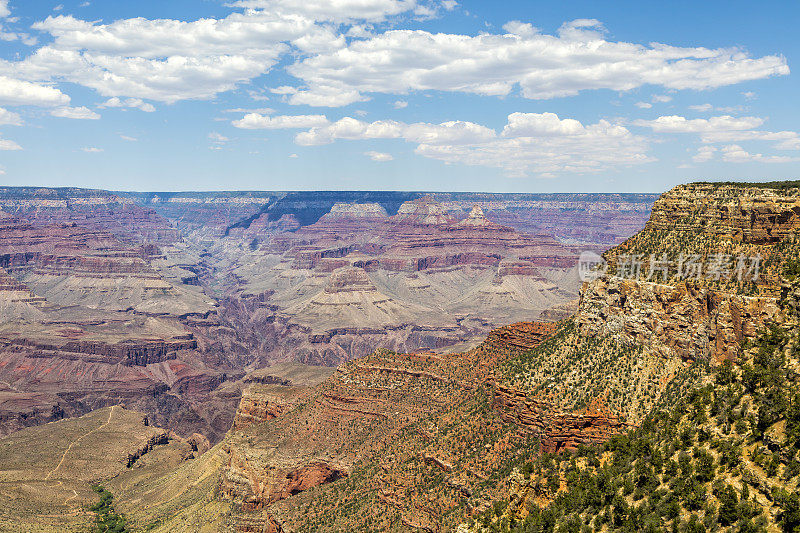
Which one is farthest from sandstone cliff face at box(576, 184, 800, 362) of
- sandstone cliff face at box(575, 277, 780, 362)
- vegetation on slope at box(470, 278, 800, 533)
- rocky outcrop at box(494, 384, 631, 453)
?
vegetation on slope at box(470, 278, 800, 533)

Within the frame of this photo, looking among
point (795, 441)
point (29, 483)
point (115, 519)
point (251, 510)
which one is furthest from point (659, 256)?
point (29, 483)

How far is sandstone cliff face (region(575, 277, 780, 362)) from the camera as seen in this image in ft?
144

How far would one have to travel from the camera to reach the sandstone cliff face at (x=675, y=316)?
4381 cm

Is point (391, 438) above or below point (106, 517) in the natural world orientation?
above

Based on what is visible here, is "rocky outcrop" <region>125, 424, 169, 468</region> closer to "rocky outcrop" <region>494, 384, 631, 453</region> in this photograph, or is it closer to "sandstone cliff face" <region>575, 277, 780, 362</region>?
"rocky outcrop" <region>494, 384, 631, 453</region>

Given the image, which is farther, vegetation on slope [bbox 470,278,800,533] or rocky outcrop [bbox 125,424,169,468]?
rocky outcrop [bbox 125,424,169,468]

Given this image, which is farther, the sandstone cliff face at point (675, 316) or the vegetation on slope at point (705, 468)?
the sandstone cliff face at point (675, 316)

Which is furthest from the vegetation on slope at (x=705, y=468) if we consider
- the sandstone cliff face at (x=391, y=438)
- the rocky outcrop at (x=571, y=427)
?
the sandstone cliff face at (x=391, y=438)

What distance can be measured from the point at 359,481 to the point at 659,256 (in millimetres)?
41960

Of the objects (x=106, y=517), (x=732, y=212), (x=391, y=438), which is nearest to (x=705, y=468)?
(x=732, y=212)

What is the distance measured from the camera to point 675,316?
165ft

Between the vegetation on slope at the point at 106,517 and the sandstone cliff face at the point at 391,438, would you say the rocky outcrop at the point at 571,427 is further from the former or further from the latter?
the vegetation on slope at the point at 106,517

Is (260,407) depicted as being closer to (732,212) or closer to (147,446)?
(147,446)

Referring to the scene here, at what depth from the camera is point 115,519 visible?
111 meters
